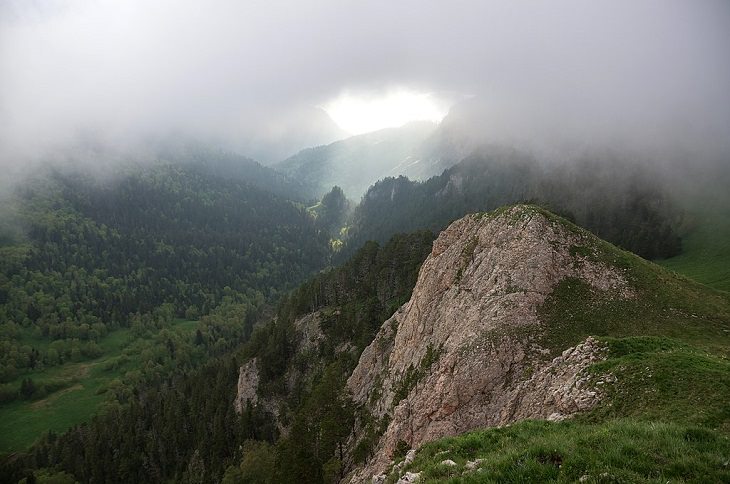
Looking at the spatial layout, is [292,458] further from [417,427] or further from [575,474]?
[575,474]

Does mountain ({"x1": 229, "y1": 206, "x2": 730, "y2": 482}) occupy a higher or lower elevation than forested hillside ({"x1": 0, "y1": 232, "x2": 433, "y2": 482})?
higher

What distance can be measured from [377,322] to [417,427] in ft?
181

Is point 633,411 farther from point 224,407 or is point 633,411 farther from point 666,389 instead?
point 224,407

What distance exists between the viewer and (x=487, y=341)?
36844mm

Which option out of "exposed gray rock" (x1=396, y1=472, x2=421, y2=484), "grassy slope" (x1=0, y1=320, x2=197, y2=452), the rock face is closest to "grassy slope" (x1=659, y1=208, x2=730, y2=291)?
the rock face

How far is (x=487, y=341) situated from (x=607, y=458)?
24.1 m

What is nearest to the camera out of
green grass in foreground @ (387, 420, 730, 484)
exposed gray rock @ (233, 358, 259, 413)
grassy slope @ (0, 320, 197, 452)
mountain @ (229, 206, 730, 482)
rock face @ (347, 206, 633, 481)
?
green grass in foreground @ (387, 420, 730, 484)

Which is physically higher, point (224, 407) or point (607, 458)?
point (607, 458)

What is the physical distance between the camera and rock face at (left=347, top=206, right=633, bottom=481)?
3012 centimetres

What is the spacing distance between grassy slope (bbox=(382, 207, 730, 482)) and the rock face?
5.43 feet

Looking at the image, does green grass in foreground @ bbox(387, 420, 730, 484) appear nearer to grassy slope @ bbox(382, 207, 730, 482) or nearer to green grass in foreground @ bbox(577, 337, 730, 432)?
grassy slope @ bbox(382, 207, 730, 482)

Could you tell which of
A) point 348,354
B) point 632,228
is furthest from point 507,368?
point 632,228

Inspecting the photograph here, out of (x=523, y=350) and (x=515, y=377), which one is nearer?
(x=515, y=377)

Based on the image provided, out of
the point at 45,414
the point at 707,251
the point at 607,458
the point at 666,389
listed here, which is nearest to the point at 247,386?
the point at 666,389
